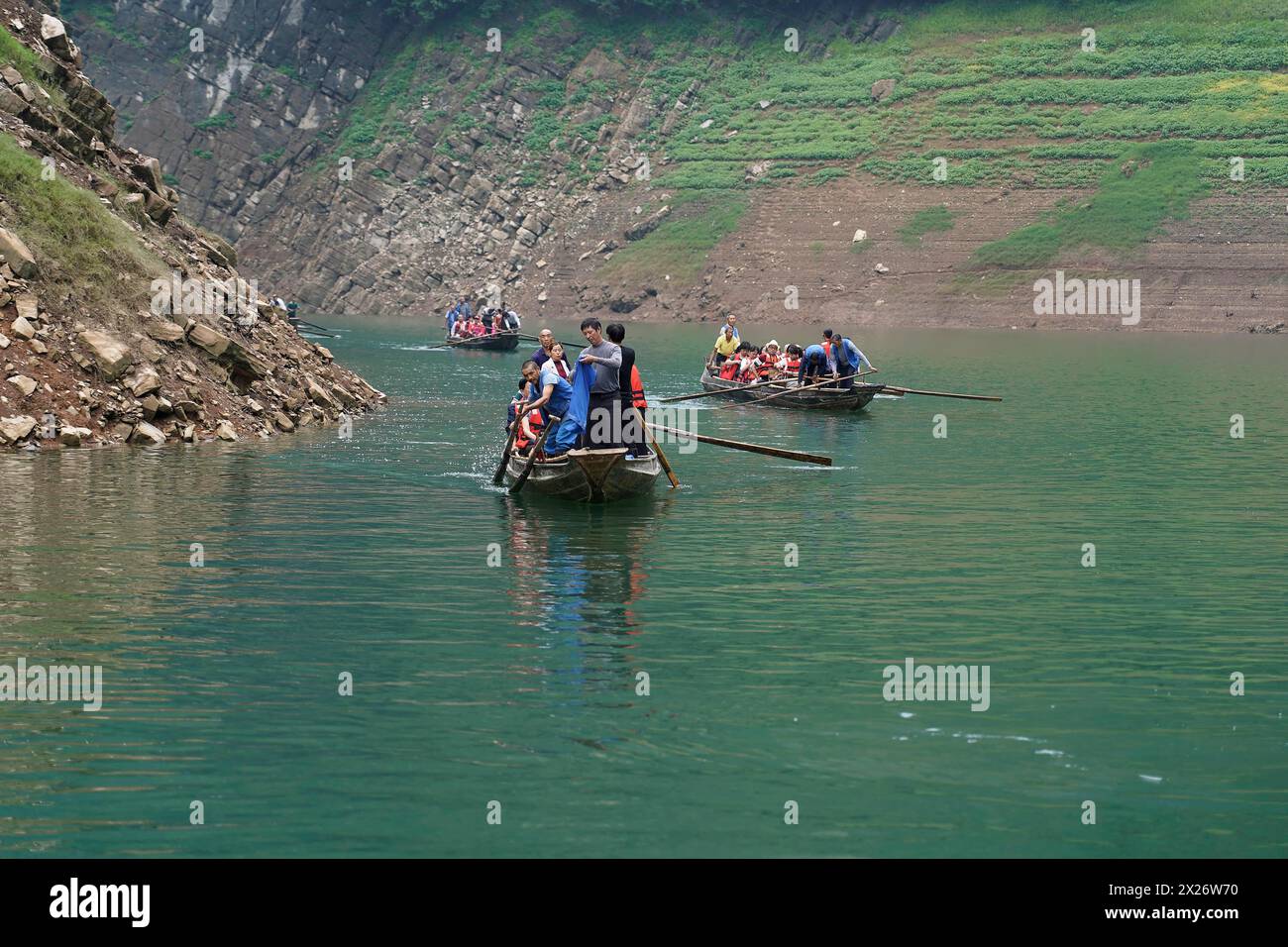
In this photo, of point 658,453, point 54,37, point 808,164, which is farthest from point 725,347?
point 808,164

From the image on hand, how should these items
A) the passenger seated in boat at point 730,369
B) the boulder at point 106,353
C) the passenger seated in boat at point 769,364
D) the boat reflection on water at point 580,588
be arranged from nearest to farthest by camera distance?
the boat reflection on water at point 580,588 → the boulder at point 106,353 → the passenger seated in boat at point 769,364 → the passenger seated in boat at point 730,369

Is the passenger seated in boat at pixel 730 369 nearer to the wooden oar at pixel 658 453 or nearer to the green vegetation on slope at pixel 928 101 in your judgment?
the wooden oar at pixel 658 453

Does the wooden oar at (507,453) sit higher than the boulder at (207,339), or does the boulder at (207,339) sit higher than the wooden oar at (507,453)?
the boulder at (207,339)

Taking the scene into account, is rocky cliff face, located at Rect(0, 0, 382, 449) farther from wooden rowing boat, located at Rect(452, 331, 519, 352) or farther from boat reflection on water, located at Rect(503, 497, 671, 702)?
wooden rowing boat, located at Rect(452, 331, 519, 352)

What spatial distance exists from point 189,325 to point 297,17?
349ft

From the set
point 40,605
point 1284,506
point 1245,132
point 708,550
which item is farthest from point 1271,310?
point 40,605

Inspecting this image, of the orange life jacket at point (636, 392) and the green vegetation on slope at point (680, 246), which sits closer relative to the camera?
the orange life jacket at point (636, 392)

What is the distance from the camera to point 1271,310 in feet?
280

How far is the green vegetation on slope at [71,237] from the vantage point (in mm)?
31672

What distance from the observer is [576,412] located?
2480 centimetres

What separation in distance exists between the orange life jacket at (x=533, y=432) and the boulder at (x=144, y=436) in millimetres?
7294

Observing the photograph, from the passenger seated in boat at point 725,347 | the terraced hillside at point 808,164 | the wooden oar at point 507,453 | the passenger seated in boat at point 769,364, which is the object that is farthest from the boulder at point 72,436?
the terraced hillside at point 808,164
